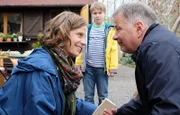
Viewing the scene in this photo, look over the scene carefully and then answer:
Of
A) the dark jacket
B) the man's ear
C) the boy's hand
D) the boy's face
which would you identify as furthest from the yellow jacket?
the dark jacket

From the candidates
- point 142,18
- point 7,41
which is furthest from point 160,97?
point 7,41

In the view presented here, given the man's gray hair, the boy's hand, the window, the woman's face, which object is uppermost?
the window

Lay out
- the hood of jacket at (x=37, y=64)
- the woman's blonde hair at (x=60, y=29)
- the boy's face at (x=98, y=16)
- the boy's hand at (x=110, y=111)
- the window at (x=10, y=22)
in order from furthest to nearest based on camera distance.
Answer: the window at (x=10, y=22), the boy's face at (x=98, y=16), the boy's hand at (x=110, y=111), the woman's blonde hair at (x=60, y=29), the hood of jacket at (x=37, y=64)

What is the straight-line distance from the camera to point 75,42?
2.22m

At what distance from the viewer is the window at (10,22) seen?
14375 mm

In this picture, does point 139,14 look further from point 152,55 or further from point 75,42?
point 75,42

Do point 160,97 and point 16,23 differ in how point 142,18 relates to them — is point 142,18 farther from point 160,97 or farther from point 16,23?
point 16,23

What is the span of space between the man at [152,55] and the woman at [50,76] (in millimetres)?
374

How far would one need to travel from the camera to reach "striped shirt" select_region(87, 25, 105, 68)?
4648 millimetres

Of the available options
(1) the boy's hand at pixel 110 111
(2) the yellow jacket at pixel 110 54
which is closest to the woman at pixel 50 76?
(1) the boy's hand at pixel 110 111

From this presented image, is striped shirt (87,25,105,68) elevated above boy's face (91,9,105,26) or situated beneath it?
situated beneath

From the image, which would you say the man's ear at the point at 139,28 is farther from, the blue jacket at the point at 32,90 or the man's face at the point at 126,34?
the blue jacket at the point at 32,90

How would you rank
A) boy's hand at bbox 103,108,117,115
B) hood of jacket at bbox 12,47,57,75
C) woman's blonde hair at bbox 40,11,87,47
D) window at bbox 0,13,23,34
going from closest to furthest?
1. hood of jacket at bbox 12,47,57,75
2. woman's blonde hair at bbox 40,11,87,47
3. boy's hand at bbox 103,108,117,115
4. window at bbox 0,13,23,34

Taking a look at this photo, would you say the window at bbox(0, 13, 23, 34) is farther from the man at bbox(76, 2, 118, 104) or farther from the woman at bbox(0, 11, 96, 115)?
the woman at bbox(0, 11, 96, 115)
